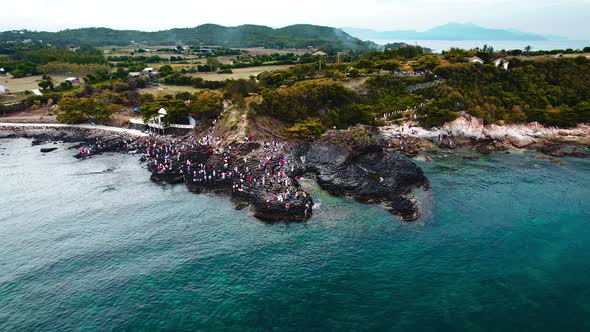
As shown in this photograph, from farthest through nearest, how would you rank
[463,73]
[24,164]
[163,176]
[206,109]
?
[463,73]
[206,109]
[24,164]
[163,176]

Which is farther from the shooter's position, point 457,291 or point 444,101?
point 444,101

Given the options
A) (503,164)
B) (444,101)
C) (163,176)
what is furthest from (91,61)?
(503,164)

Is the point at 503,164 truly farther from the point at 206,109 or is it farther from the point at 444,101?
the point at 206,109

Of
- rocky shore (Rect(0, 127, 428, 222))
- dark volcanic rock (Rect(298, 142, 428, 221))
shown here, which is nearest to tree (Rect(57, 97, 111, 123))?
rocky shore (Rect(0, 127, 428, 222))

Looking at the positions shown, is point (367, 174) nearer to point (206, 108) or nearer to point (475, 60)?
point (206, 108)

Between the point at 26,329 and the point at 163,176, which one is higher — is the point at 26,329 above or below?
below

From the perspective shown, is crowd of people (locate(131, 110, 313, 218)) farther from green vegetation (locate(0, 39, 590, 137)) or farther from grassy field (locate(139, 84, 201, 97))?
grassy field (locate(139, 84, 201, 97))

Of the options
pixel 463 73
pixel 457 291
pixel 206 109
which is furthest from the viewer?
pixel 463 73
